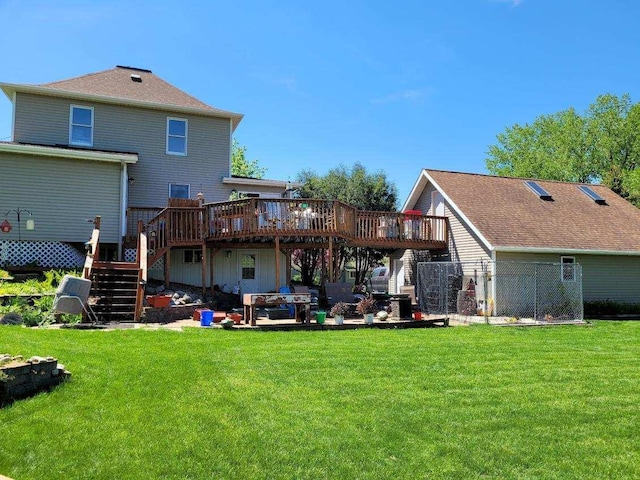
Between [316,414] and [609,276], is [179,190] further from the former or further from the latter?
[609,276]

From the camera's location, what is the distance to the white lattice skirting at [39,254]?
47.4 feet

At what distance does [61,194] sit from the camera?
15555mm

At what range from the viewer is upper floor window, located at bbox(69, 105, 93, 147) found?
17.1m

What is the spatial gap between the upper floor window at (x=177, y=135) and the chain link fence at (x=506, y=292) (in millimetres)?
9846

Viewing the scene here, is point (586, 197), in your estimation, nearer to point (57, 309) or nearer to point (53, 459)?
point (57, 309)

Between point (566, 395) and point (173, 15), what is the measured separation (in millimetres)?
11884

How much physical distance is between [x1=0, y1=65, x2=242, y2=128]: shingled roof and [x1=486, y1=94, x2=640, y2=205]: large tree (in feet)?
91.0

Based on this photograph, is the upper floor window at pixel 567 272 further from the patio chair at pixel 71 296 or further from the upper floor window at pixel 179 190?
the patio chair at pixel 71 296

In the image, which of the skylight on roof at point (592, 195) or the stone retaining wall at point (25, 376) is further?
the skylight on roof at point (592, 195)

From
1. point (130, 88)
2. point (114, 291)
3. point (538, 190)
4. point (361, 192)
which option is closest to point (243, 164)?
point (361, 192)

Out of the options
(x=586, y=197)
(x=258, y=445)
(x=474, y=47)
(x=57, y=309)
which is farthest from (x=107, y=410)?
(x=586, y=197)

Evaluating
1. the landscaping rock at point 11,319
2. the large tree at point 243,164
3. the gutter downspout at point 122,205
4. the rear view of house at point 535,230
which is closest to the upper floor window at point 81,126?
the gutter downspout at point 122,205

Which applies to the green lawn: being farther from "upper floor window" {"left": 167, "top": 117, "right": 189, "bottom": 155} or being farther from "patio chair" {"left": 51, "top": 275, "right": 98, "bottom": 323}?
"upper floor window" {"left": 167, "top": 117, "right": 189, "bottom": 155}

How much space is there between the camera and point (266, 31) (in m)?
14.8
